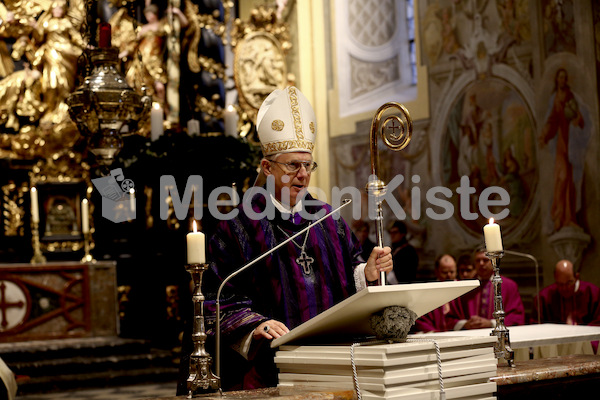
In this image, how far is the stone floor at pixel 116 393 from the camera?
774 centimetres

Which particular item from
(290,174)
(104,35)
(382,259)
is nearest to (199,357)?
(382,259)

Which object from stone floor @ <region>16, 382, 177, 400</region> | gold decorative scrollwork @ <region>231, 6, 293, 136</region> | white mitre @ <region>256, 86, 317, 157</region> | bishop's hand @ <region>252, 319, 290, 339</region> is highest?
gold decorative scrollwork @ <region>231, 6, 293, 136</region>

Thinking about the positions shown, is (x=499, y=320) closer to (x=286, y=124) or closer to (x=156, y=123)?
(x=286, y=124)

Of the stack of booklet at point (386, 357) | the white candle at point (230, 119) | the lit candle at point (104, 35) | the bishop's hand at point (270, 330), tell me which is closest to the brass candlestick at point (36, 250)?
the white candle at point (230, 119)

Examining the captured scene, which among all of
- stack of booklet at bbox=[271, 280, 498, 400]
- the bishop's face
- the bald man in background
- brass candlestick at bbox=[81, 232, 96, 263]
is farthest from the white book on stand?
brass candlestick at bbox=[81, 232, 96, 263]

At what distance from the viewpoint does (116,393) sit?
317 inches

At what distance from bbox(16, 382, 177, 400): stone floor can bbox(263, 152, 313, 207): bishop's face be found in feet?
14.6

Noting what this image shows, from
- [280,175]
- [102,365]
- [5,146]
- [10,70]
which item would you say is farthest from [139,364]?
[280,175]

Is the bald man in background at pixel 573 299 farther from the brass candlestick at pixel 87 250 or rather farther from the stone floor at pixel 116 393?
the brass candlestick at pixel 87 250

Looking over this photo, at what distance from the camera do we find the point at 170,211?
31.9 ft

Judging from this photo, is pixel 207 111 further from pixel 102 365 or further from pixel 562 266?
pixel 562 266

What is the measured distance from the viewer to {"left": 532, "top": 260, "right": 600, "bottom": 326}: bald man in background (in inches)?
291

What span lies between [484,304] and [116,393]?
3448mm

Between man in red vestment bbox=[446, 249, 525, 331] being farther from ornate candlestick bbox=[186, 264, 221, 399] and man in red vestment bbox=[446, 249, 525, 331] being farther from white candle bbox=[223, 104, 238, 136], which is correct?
ornate candlestick bbox=[186, 264, 221, 399]
